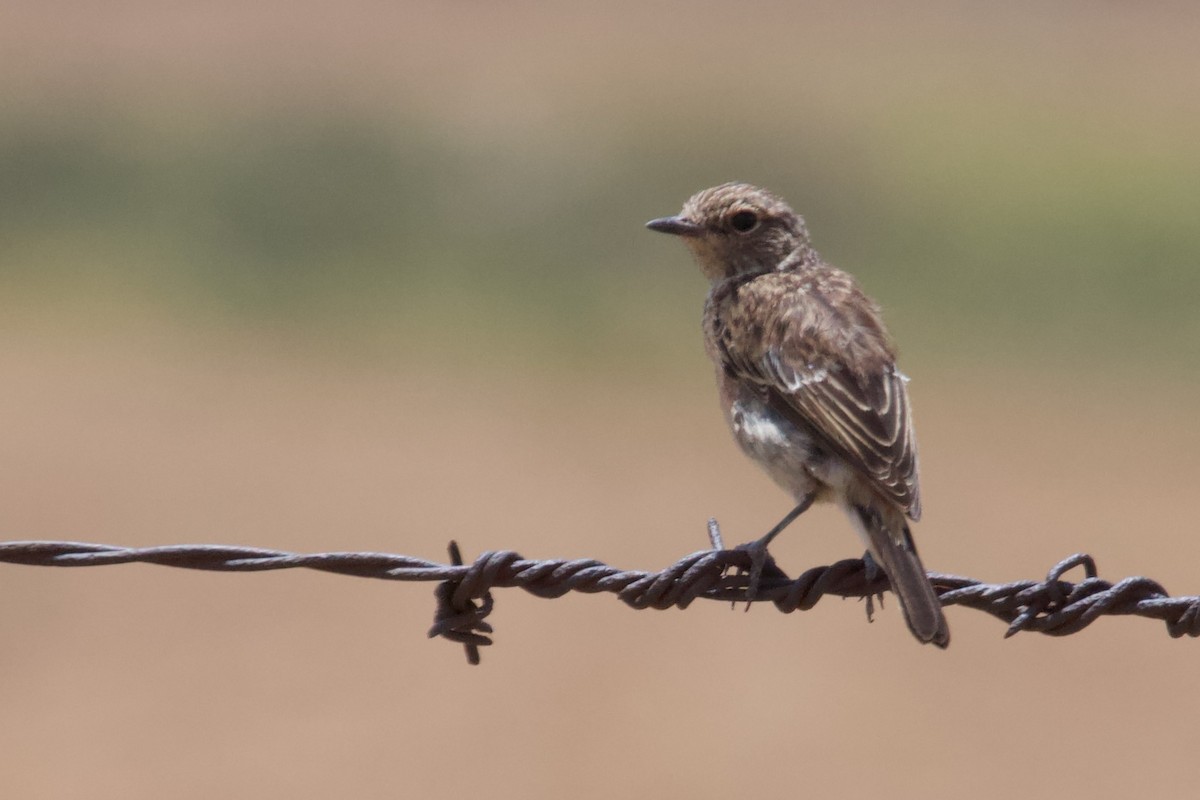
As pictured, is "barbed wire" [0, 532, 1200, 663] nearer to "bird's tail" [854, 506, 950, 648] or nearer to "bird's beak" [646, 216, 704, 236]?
"bird's tail" [854, 506, 950, 648]

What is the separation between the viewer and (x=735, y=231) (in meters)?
7.72

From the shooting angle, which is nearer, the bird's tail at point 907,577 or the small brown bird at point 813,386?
the bird's tail at point 907,577

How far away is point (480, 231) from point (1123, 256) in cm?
1097

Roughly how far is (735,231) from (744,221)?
63 mm

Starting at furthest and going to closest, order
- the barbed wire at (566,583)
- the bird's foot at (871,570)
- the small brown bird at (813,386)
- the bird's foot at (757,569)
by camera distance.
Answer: the small brown bird at (813,386) → the bird's foot at (871,570) → the bird's foot at (757,569) → the barbed wire at (566,583)

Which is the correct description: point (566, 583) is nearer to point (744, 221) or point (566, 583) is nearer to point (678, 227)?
point (678, 227)

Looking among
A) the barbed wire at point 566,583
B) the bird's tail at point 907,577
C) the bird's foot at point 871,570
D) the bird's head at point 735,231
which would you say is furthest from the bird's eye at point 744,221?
the barbed wire at point 566,583

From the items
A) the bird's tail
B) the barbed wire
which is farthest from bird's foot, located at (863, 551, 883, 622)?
the barbed wire

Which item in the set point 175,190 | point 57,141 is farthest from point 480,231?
point 57,141

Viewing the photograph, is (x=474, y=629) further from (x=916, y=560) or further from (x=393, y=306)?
(x=393, y=306)

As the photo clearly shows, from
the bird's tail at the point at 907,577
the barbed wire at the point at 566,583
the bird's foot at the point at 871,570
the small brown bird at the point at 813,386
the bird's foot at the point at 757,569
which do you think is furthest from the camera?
the small brown bird at the point at 813,386

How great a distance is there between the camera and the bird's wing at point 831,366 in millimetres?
6012

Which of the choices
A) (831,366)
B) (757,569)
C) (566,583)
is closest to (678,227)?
(831,366)

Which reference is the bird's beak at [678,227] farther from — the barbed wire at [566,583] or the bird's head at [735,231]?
the barbed wire at [566,583]
